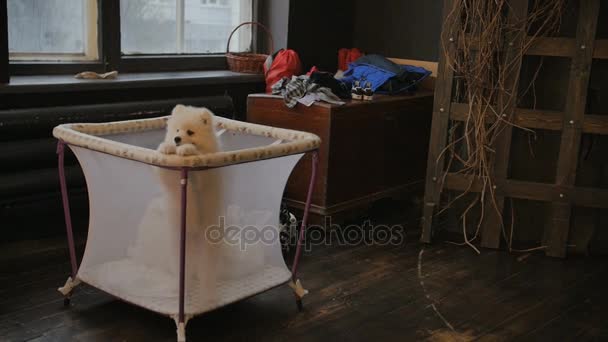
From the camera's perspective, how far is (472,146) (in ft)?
11.4

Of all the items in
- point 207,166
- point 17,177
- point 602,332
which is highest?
point 207,166

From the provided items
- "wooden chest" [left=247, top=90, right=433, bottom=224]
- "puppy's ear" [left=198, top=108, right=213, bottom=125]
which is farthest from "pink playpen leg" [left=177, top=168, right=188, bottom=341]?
"wooden chest" [left=247, top=90, right=433, bottom=224]

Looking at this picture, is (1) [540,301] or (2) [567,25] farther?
(2) [567,25]

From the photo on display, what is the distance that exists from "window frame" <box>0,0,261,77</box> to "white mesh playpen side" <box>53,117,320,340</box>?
1.06m

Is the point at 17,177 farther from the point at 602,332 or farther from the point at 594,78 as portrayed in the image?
the point at 594,78

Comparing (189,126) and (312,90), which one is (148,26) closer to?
(312,90)

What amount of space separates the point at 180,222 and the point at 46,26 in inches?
68.1

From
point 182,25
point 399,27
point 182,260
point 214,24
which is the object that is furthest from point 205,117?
point 399,27

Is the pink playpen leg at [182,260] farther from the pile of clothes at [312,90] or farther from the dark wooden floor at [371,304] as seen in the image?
the pile of clothes at [312,90]

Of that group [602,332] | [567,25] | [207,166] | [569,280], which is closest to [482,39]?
[567,25]

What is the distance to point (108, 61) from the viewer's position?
3.73m

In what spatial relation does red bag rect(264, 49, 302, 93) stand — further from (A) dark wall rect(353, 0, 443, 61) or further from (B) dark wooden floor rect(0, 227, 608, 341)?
(B) dark wooden floor rect(0, 227, 608, 341)

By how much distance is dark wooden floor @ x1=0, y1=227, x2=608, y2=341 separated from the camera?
98.0 inches

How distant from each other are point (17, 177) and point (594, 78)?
2.73m
